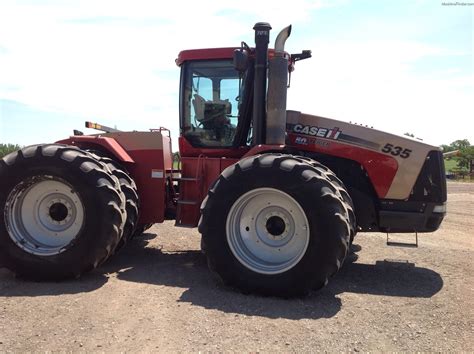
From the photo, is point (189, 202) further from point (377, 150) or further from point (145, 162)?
point (377, 150)

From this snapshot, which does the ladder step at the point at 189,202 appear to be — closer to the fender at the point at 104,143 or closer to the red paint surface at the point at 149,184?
the red paint surface at the point at 149,184

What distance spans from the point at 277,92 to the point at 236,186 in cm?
145

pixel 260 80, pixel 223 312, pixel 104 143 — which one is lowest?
pixel 223 312

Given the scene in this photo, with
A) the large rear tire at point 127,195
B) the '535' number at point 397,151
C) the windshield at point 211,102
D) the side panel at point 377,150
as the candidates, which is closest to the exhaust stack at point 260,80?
the windshield at point 211,102

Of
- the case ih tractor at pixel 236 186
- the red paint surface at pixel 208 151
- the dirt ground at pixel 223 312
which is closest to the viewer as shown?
the dirt ground at pixel 223 312

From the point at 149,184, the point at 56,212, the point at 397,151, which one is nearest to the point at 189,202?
the point at 149,184

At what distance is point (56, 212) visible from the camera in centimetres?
562

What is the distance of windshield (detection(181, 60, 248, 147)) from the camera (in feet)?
20.7

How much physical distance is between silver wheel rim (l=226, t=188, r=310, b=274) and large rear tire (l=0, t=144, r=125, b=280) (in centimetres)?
143

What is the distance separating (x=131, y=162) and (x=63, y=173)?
1103 millimetres

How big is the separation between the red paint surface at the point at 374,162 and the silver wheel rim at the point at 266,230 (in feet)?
4.16

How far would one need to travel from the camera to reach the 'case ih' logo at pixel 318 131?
233 inches

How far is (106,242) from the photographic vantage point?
17.3ft

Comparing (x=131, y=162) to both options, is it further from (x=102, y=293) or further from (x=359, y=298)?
(x=359, y=298)
